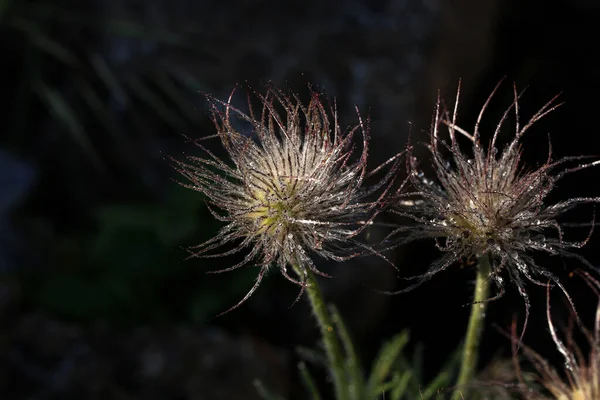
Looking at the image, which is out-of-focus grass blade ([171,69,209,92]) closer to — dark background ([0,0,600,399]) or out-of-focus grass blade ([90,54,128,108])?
dark background ([0,0,600,399])

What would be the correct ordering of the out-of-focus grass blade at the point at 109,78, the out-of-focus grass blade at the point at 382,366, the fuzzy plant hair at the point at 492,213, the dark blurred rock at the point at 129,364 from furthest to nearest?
the out-of-focus grass blade at the point at 109,78 → the dark blurred rock at the point at 129,364 → the out-of-focus grass blade at the point at 382,366 → the fuzzy plant hair at the point at 492,213

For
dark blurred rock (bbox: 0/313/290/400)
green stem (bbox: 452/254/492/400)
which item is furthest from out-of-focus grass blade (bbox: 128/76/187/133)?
green stem (bbox: 452/254/492/400)

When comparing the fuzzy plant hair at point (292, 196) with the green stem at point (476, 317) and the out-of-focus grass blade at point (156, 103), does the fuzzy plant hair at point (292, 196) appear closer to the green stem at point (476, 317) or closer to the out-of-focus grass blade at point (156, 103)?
the green stem at point (476, 317)

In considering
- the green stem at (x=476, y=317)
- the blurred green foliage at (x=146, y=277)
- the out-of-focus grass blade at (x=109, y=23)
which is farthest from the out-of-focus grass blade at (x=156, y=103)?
the green stem at (x=476, y=317)

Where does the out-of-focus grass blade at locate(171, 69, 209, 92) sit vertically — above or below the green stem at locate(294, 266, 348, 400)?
above

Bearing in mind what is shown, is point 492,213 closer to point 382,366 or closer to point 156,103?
point 382,366

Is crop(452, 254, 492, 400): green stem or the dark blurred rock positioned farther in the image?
the dark blurred rock

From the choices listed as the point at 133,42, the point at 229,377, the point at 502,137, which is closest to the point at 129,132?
the point at 133,42
